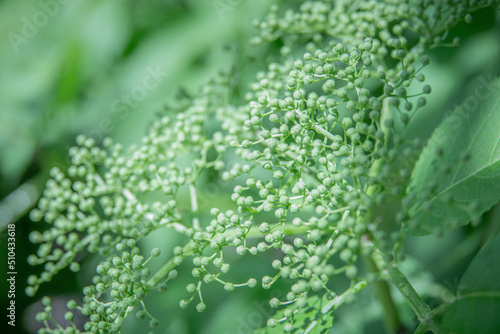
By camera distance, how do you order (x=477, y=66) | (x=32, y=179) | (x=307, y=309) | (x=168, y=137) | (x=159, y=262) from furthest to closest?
(x=32, y=179) → (x=159, y=262) → (x=477, y=66) → (x=168, y=137) → (x=307, y=309)

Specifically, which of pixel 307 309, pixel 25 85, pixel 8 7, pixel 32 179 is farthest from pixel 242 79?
pixel 8 7

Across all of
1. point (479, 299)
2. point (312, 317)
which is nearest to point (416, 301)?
point (479, 299)

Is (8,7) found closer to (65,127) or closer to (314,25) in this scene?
(65,127)

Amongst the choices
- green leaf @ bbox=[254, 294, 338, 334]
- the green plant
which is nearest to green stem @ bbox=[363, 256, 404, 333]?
the green plant

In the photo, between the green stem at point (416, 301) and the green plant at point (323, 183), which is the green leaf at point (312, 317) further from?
the green stem at point (416, 301)

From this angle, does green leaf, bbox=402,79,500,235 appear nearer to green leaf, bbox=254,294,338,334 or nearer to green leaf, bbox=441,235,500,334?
green leaf, bbox=441,235,500,334

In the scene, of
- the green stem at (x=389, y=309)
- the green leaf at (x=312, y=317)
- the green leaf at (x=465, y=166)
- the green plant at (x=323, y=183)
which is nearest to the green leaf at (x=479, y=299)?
the green plant at (x=323, y=183)
